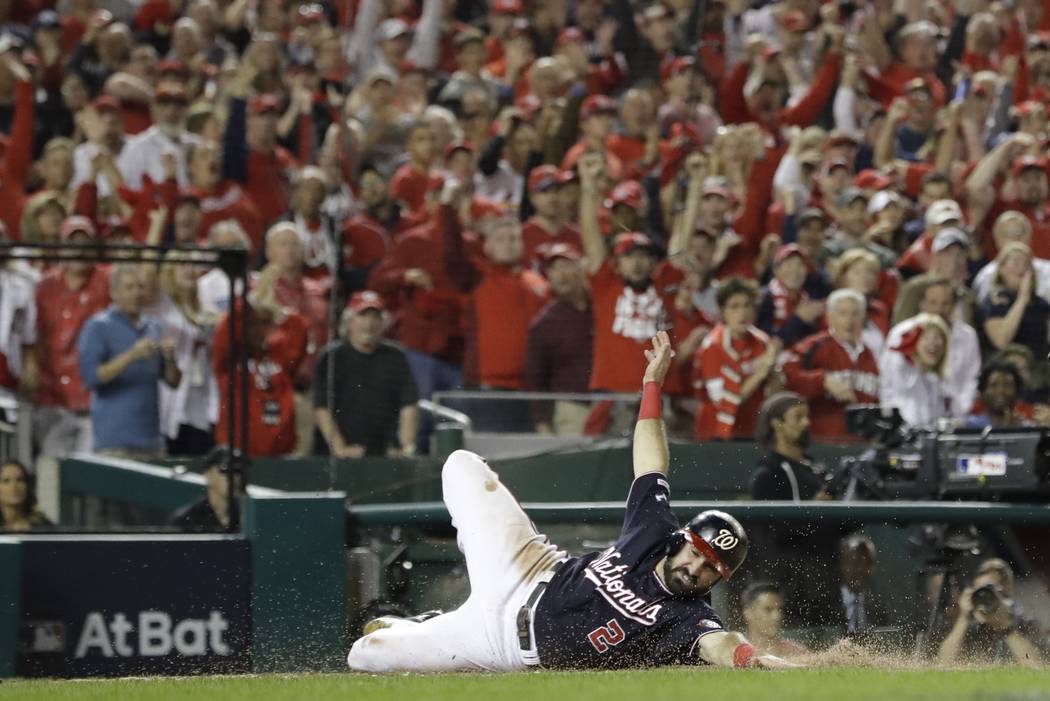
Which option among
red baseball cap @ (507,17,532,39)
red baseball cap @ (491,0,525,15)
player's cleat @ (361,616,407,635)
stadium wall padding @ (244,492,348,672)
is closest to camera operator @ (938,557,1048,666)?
player's cleat @ (361,616,407,635)

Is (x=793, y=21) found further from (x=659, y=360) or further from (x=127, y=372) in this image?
A: (x=659, y=360)

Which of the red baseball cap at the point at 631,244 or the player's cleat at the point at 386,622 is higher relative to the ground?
the red baseball cap at the point at 631,244

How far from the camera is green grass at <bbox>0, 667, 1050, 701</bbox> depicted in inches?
229

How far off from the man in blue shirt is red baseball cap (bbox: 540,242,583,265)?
2330 mm

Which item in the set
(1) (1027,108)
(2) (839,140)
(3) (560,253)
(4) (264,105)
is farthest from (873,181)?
(4) (264,105)

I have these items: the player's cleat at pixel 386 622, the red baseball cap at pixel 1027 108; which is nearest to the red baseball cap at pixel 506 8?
the red baseball cap at pixel 1027 108

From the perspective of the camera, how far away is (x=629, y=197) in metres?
11.5

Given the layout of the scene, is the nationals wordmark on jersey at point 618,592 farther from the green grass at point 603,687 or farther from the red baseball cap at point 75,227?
the red baseball cap at point 75,227

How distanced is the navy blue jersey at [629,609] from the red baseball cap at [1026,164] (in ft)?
19.8

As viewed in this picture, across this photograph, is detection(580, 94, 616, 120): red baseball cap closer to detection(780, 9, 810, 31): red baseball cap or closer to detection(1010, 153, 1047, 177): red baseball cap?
detection(780, 9, 810, 31): red baseball cap

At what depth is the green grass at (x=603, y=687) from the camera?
5.81 metres

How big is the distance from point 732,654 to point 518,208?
6013mm

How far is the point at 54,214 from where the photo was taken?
37.6 feet

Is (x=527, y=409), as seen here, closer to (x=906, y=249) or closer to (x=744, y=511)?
(x=744, y=511)
